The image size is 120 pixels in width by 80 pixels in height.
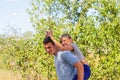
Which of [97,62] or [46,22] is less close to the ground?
[46,22]

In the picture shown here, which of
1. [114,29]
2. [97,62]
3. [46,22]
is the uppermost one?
[46,22]

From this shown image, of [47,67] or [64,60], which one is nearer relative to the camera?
[64,60]

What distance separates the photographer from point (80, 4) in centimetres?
948

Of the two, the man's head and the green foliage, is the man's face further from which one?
the green foliage

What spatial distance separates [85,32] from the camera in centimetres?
891

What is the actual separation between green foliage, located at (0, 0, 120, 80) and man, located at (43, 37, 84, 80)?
5.06 metres

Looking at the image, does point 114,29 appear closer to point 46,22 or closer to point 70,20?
point 70,20

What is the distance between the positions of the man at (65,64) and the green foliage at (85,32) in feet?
16.6

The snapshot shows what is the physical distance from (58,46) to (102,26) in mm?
5229

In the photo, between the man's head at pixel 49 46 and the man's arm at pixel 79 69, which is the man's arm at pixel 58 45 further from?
the man's arm at pixel 79 69

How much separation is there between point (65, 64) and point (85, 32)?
5.20 meters

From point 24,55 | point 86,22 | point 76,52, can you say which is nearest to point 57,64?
point 76,52

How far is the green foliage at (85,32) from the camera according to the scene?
8.93 metres

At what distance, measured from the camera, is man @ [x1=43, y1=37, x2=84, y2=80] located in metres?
3.71
